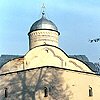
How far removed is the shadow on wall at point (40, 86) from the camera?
1875 centimetres

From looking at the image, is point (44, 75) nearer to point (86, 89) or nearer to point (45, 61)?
point (45, 61)

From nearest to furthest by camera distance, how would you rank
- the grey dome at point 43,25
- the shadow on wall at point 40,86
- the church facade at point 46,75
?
the shadow on wall at point 40,86
the church facade at point 46,75
the grey dome at point 43,25

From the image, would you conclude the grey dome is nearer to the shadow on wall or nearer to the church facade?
the church facade

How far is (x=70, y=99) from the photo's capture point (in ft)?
62.4

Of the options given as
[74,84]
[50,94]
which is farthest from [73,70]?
[50,94]

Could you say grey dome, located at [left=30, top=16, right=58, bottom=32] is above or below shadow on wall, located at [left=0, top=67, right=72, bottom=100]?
above

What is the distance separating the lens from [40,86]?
743 inches

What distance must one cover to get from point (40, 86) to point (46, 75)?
700mm

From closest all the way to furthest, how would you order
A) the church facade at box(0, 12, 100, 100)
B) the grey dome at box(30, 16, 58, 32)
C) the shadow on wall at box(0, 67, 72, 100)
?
the shadow on wall at box(0, 67, 72, 100)
the church facade at box(0, 12, 100, 100)
the grey dome at box(30, 16, 58, 32)

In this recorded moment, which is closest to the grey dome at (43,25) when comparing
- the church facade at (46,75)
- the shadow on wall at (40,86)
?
the church facade at (46,75)

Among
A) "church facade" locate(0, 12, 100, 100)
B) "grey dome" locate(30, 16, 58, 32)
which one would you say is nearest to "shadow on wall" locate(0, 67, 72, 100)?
"church facade" locate(0, 12, 100, 100)

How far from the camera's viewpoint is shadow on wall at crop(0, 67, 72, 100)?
18750 mm

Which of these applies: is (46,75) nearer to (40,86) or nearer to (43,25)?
(40,86)

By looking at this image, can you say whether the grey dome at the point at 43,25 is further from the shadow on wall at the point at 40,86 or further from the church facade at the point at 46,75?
the shadow on wall at the point at 40,86
